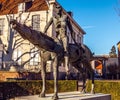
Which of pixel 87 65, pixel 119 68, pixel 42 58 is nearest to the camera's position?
pixel 42 58

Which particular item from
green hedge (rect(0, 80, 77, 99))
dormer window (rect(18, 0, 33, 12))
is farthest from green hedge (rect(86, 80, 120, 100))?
dormer window (rect(18, 0, 33, 12))

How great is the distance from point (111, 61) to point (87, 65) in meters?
57.5

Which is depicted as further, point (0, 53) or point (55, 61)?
point (0, 53)

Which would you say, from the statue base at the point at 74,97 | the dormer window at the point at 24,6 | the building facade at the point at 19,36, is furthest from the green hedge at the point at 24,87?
the dormer window at the point at 24,6

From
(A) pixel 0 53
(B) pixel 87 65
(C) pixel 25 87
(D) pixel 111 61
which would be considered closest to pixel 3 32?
(A) pixel 0 53

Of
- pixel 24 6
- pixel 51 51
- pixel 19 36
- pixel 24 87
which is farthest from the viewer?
pixel 24 6

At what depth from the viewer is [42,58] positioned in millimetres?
7773

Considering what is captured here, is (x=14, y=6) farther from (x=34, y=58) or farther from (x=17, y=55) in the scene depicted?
(x=34, y=58)

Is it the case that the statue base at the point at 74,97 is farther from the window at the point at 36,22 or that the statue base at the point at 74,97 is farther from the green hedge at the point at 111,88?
the window at the point at 36,22

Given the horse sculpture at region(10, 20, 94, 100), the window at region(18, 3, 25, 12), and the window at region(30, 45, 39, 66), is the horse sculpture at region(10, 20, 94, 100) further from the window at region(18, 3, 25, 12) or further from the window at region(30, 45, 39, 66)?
the window at region(18, 3, 25, 12)

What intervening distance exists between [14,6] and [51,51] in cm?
2955

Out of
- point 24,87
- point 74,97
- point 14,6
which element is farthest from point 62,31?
point 14,6

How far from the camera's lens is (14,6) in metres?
35.6

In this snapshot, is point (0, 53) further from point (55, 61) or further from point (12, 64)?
point (55, 61)
